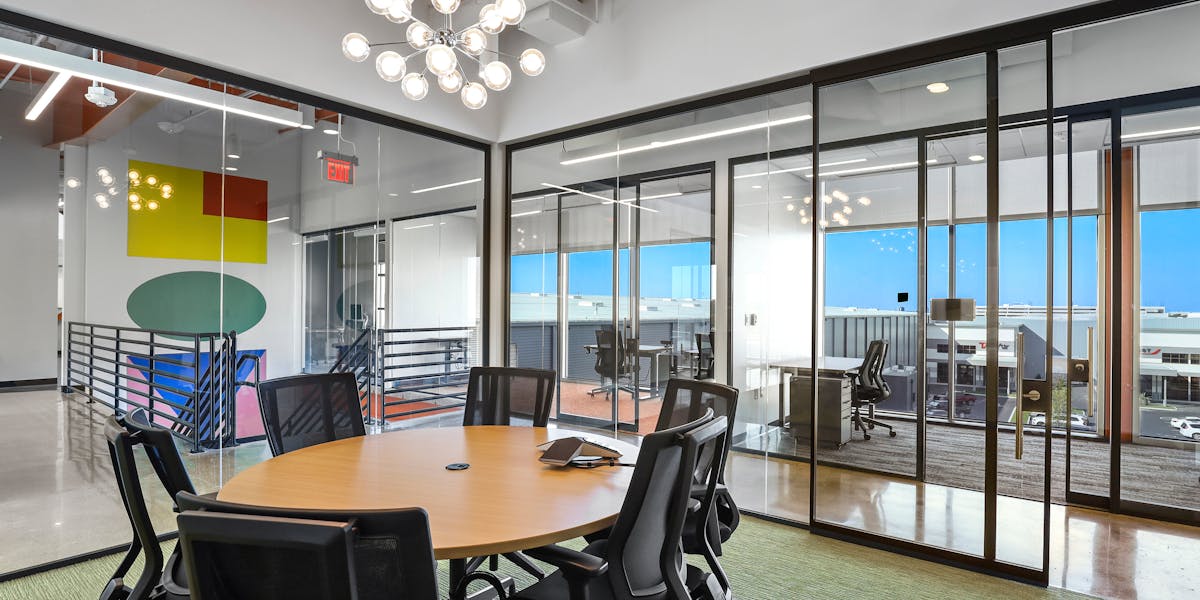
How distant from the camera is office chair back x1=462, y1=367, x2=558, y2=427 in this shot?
12.0 feet

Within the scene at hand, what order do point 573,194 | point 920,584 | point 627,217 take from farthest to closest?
point 573,194
point 627,217
point 920,584

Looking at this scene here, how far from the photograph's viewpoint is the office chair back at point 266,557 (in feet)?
3.72

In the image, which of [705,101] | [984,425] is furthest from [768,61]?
[984,425]

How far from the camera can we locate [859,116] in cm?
379

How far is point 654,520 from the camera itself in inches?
72.9

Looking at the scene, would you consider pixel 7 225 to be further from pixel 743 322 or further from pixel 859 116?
pixel 859 116

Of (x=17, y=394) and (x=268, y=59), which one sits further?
(x=268, y=59)

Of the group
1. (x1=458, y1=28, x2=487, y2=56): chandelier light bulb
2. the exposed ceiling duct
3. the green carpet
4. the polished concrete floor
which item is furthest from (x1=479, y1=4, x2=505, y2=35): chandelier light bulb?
the polished concrete floor

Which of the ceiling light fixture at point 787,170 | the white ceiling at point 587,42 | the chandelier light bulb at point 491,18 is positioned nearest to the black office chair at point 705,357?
the ceiling light fixture at point 787,170

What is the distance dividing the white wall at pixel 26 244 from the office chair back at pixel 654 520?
3549 mm

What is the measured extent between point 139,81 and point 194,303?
135 centimetres

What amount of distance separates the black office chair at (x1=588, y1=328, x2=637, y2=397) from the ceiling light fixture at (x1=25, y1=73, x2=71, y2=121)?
3.77m

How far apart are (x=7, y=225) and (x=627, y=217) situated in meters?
3.77

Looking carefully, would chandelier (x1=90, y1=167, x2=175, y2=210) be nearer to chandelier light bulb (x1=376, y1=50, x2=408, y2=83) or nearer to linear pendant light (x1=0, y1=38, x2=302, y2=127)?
linear pendant light (x1=0, y1=38, x2=302, y2=127)
